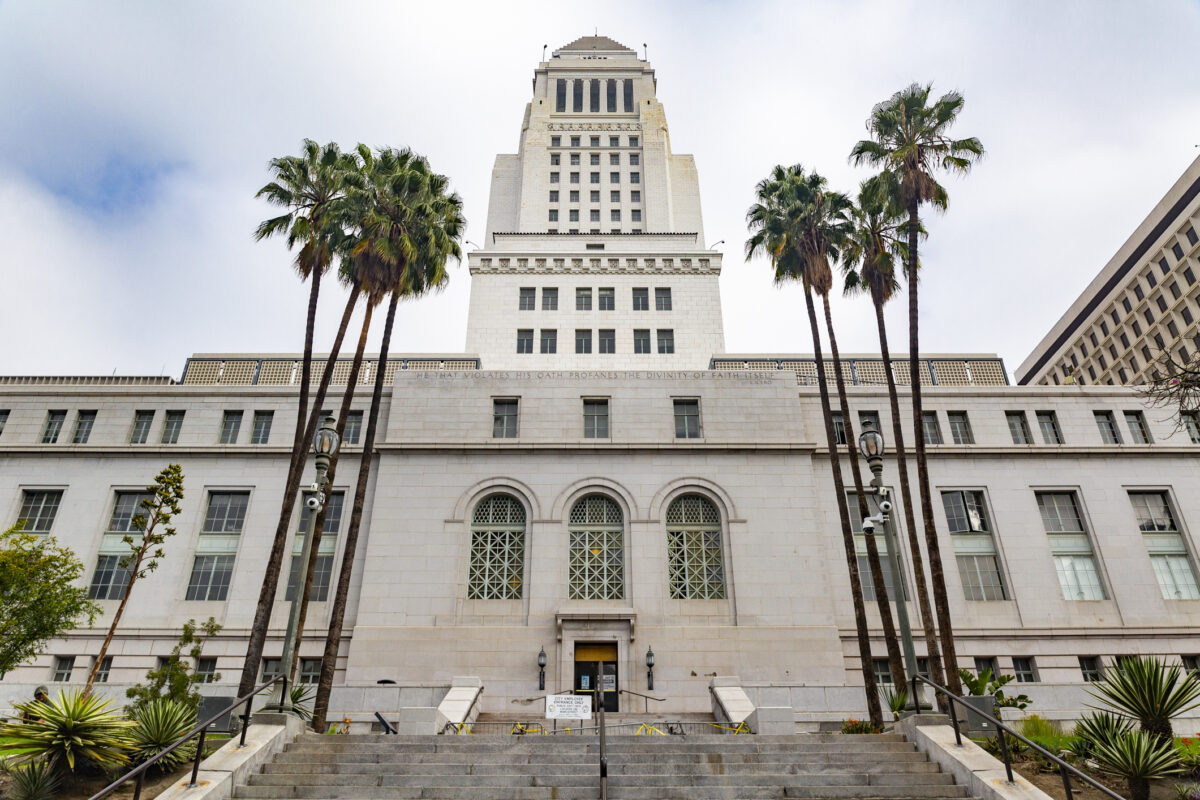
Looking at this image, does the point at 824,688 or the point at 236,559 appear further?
the point at 236,559

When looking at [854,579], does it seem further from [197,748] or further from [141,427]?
[141,427]

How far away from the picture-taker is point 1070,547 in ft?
92.9

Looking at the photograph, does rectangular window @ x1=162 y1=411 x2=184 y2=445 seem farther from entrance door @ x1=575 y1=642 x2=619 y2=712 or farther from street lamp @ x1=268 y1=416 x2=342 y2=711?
entrance door @ x1=575 y1=642 x2=619 y2=712

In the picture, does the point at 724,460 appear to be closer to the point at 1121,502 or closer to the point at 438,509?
the point at 438,509

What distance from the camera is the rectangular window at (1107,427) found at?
101ft

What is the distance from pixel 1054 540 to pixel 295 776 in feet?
91.7

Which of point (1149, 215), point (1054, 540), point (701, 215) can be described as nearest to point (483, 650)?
point (1054, 540)

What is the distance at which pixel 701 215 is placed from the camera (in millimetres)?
53844

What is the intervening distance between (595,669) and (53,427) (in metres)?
24.7

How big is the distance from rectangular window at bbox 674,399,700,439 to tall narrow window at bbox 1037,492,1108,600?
46.6 feet

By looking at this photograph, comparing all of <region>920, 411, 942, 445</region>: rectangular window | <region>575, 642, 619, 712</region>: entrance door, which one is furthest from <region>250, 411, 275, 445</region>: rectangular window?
<region>920, 411, 942, 445</region>: rectangular window

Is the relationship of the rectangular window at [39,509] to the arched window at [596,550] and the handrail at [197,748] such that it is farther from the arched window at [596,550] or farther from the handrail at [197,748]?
the arched window at [596,550]

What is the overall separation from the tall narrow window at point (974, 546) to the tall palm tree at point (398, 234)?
71.6 ft

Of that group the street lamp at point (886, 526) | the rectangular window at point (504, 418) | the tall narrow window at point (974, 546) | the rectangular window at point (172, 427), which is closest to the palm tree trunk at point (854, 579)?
the street lamp at point (886, 526)
